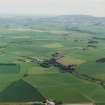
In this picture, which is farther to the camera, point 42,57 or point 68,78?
point 42,57

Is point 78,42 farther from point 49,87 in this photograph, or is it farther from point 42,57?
point 49,87

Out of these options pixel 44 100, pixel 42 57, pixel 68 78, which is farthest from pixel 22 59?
pixel 44 100

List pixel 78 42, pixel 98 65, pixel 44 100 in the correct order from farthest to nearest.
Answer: pixel 78 42, pixel 98 65, pixel 44 100

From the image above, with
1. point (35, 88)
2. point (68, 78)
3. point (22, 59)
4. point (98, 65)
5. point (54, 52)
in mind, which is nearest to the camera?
point (35, 88)

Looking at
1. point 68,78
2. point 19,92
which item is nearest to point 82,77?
point 68,78

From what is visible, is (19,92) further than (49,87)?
No

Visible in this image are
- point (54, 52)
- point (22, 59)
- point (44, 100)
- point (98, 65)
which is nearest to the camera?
point (44, 100)

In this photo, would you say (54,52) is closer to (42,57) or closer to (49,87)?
(42,57)

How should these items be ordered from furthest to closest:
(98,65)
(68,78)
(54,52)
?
1. (54,52)
2. (98,65)
3. (68,78)
